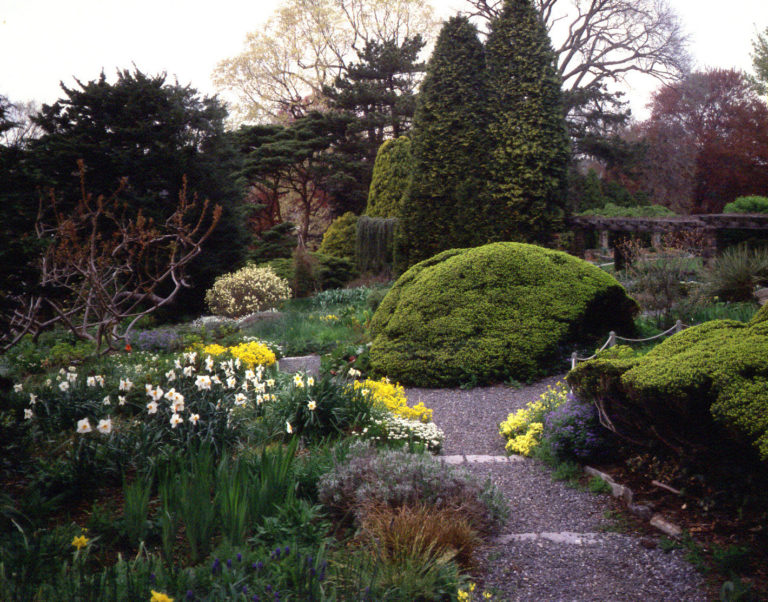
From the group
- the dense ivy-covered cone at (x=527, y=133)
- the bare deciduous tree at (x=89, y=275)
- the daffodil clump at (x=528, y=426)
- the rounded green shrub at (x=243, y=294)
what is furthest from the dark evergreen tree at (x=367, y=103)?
the daffodil clump at (x=528, y=426)

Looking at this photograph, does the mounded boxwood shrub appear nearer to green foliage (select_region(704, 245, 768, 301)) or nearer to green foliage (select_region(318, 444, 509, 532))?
green foliage (select_region(318, 444, 509, 532))

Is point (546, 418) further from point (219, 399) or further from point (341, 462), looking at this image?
point (219, 399)

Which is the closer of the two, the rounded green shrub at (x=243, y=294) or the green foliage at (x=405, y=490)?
the green foliage at (x=405, y=490)

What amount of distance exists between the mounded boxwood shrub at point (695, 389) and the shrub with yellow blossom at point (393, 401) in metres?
1.77

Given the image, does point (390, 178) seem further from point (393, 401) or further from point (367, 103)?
point (393, 401)

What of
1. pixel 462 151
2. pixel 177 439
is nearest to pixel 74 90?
pixel 462 151

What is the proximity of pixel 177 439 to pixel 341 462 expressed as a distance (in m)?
1.07

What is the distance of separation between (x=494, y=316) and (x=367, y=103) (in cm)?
1742

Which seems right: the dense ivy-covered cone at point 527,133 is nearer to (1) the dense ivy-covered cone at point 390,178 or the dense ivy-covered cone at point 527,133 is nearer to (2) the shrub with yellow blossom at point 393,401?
(1) the dense ivy-covered cone at point 390,178

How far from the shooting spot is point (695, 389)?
3189 mm

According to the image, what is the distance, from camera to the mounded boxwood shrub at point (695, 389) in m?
2.93

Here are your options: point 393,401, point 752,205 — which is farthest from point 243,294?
point 752,205

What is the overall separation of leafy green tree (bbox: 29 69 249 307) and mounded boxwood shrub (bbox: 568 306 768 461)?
34.9ft

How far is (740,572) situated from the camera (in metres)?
2.91
